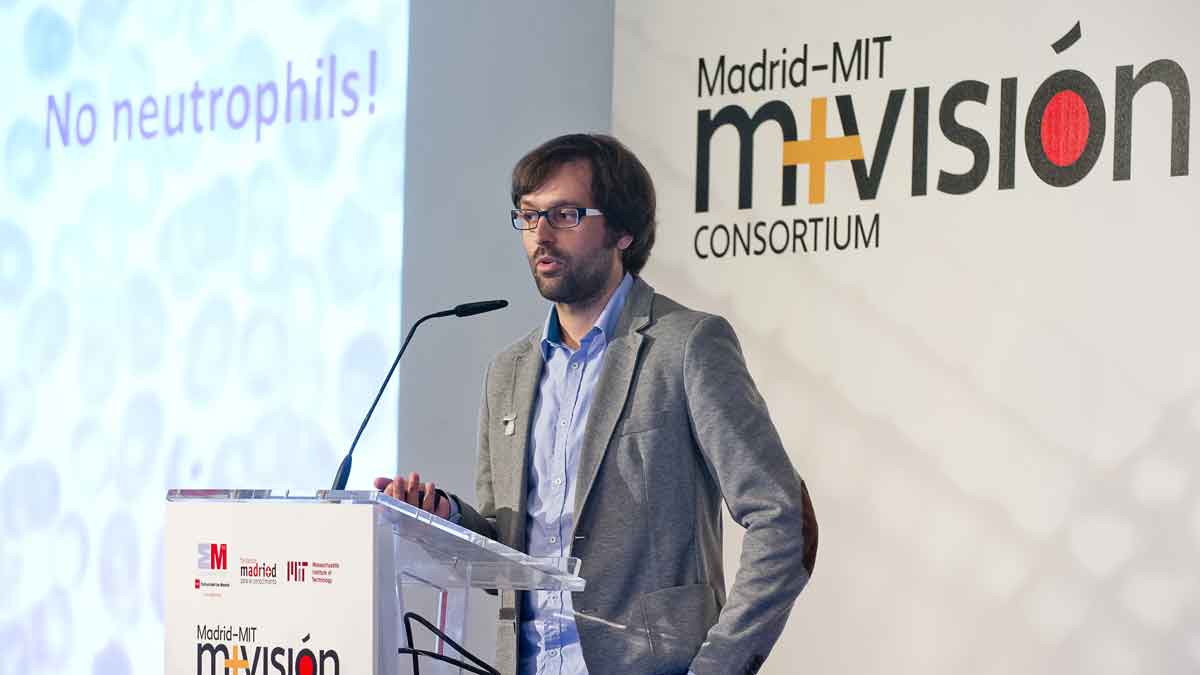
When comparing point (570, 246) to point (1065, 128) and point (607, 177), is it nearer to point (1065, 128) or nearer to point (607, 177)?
point (607, 177)

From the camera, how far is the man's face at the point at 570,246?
2555 mm

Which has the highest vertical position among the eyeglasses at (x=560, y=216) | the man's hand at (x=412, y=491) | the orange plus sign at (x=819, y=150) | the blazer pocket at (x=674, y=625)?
the orange plus sign at (x=819, y=150)

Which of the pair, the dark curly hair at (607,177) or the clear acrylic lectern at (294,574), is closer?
the clear acrylic lectern at (294,574)

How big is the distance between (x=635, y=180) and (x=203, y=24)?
6.69ft

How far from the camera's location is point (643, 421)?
246cm

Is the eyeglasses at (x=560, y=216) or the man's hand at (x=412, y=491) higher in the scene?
the eyeglasses at (x=560, y=216)

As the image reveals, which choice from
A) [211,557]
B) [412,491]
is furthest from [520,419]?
[211,557]

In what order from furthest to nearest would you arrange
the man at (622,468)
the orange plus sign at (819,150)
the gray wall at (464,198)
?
the orange plus sign at (819,150), the gray wall at (464,198), the man at (622,468)

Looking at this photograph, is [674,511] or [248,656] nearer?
[248,656]

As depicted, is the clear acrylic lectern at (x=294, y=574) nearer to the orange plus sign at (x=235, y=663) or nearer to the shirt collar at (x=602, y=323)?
the orange plus sign at (x=235, y=663)

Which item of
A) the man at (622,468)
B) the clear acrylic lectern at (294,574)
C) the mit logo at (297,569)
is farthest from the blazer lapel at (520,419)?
the mit logo at (297,569)

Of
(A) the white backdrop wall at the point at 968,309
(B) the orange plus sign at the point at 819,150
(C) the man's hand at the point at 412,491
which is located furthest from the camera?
(B) the orange plus sign at the point at 819,150

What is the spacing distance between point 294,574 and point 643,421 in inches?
26.7

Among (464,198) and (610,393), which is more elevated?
(464,198)
